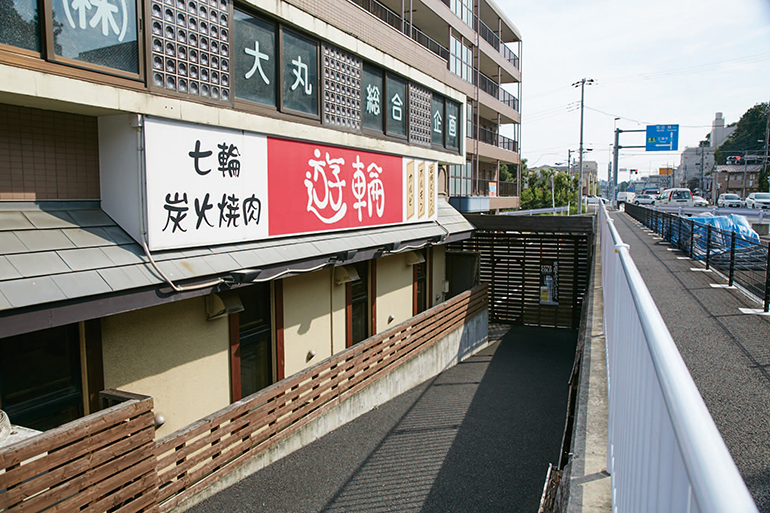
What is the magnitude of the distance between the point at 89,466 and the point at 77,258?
6.45 feet

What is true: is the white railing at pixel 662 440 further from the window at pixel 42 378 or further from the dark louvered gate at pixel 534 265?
the dark louvered gate at pixel 534 265

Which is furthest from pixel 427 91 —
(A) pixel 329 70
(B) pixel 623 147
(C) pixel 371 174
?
(B) pixel 623 147

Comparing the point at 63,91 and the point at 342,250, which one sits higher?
the point at 63,91

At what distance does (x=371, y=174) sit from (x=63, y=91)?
6.33 meters

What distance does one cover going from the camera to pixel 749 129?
264ft

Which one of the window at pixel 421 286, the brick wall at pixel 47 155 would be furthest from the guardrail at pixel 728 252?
the brick wall at pixel 47 155

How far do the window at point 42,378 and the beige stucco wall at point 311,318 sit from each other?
3.65m

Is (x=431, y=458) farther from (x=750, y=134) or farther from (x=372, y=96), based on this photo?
(x=750, y=134)

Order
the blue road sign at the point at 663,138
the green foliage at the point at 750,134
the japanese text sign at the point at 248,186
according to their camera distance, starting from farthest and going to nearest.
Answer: the green foliage at the point at 750,134 → the blue road sign at the point at 663,138 → the japanese text sign at the point at 248,186

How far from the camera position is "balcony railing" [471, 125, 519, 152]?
32.6 m

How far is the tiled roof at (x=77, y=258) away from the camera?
4.62 meters

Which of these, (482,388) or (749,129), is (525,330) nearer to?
(482,388)

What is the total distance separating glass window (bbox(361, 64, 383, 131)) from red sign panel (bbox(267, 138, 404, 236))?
69 cm

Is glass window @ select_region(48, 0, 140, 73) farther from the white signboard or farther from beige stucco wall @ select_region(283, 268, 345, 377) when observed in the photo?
beige stucco wall @ select_region(283, 268, 345, 377)
